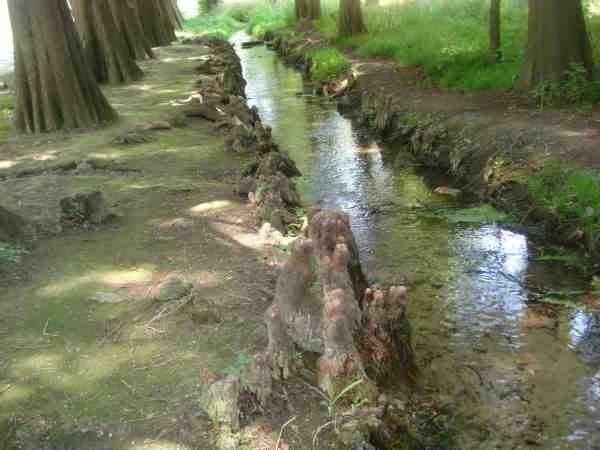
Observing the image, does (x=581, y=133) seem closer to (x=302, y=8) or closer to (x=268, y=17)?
(x=302, y=8)

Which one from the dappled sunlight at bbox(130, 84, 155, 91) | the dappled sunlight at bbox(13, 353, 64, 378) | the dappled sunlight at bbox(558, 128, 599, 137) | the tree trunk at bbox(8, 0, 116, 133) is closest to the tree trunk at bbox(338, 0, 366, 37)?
the dappled sunlight at bbox(130, 84, 155, 91)

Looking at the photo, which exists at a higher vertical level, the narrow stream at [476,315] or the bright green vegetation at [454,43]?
the bright green vegetation at [454,43]

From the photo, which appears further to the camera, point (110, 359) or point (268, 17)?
point (268, 17)

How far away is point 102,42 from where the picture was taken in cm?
1728

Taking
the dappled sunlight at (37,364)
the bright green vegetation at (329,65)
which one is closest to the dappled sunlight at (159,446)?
the dappled sunlight at (37,364)

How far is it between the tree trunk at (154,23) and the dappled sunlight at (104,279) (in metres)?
21.4

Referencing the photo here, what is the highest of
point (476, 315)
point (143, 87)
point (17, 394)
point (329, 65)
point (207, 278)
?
point (329, 65)

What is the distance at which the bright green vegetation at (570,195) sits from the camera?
732 cm

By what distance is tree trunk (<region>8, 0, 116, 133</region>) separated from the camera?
11.3 m

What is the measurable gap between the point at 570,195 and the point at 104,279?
561cm

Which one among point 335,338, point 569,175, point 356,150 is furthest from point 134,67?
point 335,338

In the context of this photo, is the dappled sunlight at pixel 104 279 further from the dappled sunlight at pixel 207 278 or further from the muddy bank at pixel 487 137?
the muddy bank at pixel 487 137

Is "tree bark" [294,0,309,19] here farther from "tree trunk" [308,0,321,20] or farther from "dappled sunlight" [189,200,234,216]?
"dappled sunlight" [189,200,234,216]

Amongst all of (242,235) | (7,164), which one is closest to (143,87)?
(7,164)
